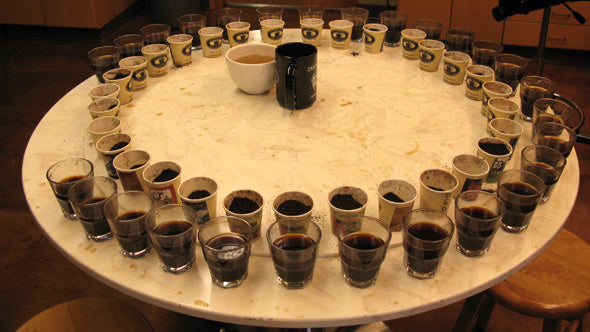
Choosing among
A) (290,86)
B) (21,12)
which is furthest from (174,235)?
(21,12)

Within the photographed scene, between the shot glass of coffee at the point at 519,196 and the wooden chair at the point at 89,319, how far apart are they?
97cm

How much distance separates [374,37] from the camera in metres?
2.01

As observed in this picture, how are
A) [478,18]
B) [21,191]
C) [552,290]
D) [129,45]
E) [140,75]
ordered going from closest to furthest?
[552,290], [140,75], [129,45], [21,191], [478,18]

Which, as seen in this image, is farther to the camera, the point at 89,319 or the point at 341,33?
the point at 341,33

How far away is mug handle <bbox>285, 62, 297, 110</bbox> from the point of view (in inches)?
61.1

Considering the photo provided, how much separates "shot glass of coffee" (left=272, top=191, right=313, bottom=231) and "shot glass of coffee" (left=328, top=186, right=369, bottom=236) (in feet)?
0.19

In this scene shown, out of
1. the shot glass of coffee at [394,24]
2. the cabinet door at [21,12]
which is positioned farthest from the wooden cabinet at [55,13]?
the shot glass of coffee at [394,24]

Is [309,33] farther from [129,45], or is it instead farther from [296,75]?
[129,45]

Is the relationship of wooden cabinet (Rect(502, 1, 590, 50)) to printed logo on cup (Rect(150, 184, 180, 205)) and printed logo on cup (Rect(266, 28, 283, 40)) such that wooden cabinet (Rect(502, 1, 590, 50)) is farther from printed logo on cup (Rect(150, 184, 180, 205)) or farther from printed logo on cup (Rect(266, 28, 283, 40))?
printed logo on cup (Rect(150, 184, 180, 205))

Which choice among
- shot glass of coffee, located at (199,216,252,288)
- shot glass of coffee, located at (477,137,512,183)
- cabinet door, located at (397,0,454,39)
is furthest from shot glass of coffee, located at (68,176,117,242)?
cabinet door, located at (397,0,454,39)

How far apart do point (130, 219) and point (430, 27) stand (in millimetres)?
1541

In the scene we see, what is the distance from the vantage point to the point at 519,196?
1.10 m

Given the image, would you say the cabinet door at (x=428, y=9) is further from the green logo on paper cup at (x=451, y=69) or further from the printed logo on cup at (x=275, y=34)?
the green logo on paper cup at (x=451, y=69)

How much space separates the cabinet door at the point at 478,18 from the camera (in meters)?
3.63
